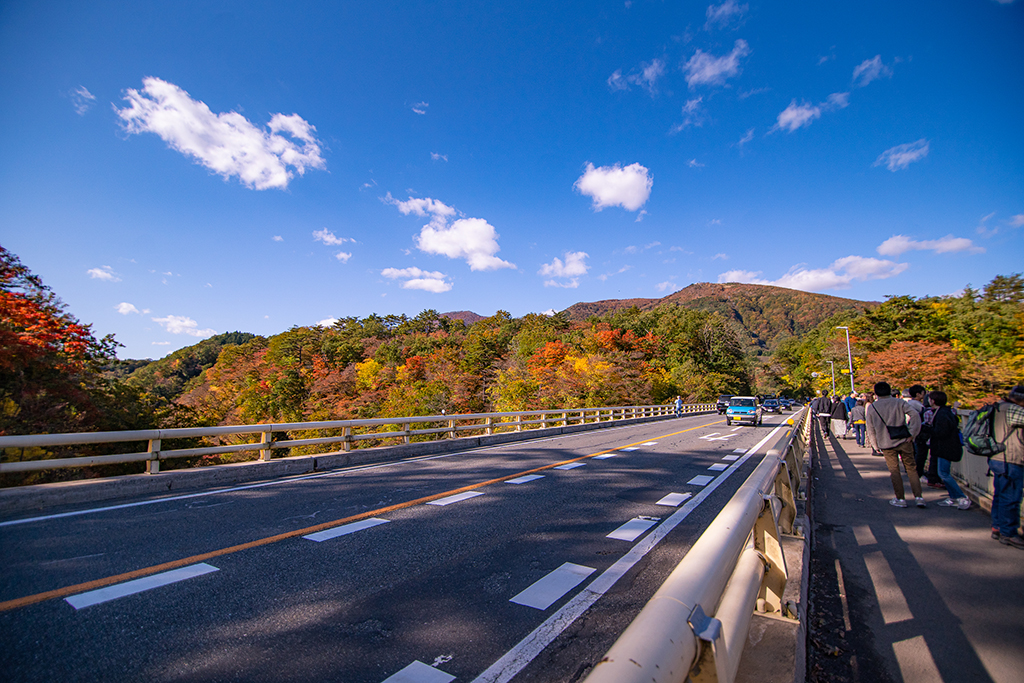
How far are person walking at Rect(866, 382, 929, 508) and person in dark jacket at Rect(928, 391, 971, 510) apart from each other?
0.33 metres

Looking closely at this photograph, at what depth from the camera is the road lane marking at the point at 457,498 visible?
21.5 ft

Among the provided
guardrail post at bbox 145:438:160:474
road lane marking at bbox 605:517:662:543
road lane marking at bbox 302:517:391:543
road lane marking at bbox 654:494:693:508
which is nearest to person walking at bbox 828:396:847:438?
road lane marking at bbox 654:494:693:508

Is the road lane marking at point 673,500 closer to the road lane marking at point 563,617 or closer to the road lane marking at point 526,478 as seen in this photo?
the road lane marking at point 563,617

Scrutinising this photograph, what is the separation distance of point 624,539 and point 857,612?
2.09 m

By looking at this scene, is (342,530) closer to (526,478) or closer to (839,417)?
(526,478)

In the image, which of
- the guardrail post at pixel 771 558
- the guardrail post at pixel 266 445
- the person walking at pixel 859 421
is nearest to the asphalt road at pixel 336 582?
the guardrail post at pixel 771 558

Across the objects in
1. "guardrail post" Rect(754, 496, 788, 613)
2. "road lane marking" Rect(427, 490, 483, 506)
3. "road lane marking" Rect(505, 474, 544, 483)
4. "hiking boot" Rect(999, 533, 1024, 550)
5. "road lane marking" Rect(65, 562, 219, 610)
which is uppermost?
"guardrail post" Rect(754, 496, 788, 613)

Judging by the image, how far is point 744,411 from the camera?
981 inches

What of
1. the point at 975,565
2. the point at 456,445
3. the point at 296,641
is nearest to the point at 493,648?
the point at 296,641

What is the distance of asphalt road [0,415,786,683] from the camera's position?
2783 millimetres

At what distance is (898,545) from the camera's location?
5.55m

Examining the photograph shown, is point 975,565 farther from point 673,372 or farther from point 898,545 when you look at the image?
point 673,372

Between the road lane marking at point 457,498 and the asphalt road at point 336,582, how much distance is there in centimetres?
3

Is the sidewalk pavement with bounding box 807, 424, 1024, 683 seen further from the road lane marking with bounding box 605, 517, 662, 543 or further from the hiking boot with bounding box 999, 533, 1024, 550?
the road lane marking with bounding box 605, 517, 662, 543
